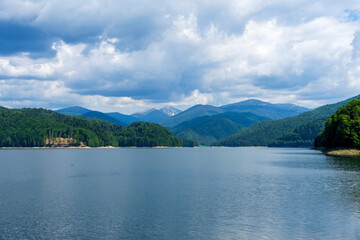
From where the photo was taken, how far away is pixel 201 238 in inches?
1496

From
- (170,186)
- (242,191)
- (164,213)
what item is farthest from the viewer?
(170,186)

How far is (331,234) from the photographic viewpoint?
3903cm

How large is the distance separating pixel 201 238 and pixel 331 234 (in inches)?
595

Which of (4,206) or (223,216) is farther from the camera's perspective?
(4,206)

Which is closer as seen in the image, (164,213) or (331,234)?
Answer: (331,234)

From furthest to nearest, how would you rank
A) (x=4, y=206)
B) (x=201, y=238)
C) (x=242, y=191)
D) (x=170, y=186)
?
(x=170, y=186) < (x=242, y=191) < (x=4, y=206) < (x=201, y=238)

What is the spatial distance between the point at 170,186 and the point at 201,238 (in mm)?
42265

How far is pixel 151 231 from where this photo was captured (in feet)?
135

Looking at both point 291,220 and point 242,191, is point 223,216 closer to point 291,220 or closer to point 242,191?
point 291,220

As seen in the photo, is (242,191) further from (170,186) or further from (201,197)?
(170,186)

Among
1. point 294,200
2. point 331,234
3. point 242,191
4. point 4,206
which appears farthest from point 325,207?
point 4,206

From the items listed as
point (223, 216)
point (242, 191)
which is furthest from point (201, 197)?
point (223, 216)

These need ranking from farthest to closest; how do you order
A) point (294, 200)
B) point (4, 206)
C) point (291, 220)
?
point (294, 200) → point (4, 206) → point (291, 220)

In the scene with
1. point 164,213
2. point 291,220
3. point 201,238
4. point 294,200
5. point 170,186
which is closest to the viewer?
point 201,238
